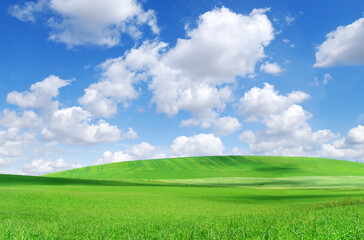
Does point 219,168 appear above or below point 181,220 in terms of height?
above

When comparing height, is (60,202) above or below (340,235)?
below

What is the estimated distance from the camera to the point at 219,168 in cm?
10312

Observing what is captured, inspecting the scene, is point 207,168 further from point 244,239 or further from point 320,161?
point 244,239

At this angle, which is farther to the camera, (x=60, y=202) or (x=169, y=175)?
(x=169, y=175)

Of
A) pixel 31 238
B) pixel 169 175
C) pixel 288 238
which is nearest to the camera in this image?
pixel 288 238

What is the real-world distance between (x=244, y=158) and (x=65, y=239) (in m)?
115

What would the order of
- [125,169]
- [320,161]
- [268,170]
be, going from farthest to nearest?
[320,161]
[125,169]
[268,170]

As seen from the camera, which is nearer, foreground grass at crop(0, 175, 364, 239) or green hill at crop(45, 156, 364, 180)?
foreground grass at crop(0, 175, 364, 239)

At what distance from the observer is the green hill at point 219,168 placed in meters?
89.0

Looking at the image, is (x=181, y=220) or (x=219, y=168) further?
(x=219, y=168)

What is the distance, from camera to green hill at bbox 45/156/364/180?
89.0 meters

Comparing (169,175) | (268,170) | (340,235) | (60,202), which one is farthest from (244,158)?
(340,235)

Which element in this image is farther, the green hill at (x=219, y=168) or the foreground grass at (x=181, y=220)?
the green hill at (x=219, y=168)

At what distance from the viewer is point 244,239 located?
8172mm
